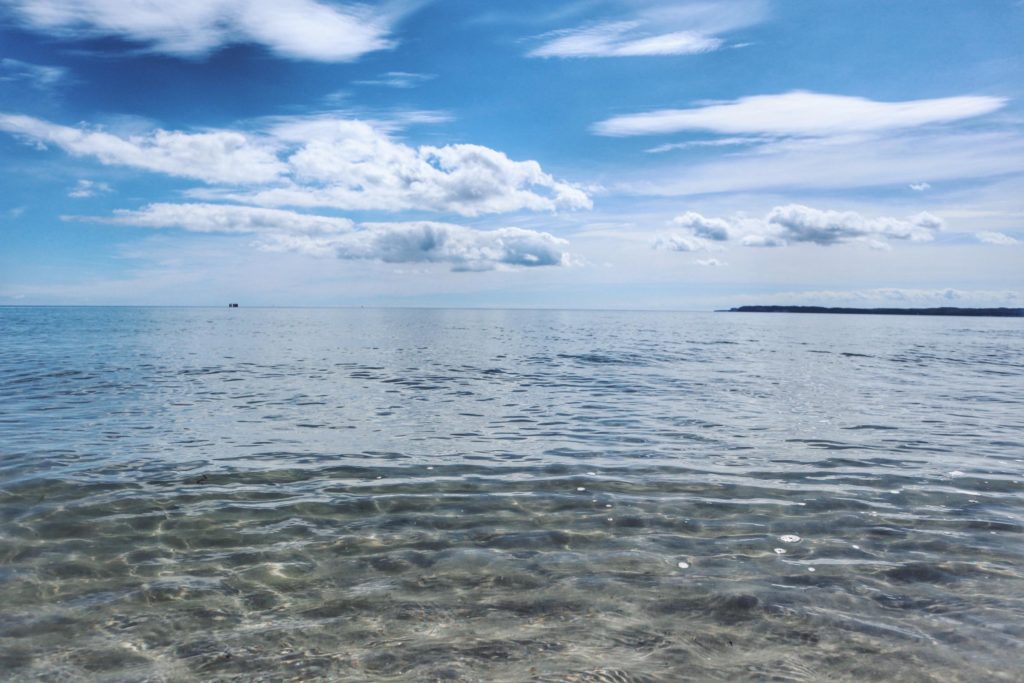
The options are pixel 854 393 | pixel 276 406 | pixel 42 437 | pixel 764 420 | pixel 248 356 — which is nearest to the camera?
pixel 42 437

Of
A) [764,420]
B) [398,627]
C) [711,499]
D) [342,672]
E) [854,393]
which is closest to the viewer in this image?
[342,672]

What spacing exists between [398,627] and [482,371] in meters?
28.4

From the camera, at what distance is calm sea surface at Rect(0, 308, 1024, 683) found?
19.7 ft

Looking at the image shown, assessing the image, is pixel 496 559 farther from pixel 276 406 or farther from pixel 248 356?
pixel 248 356

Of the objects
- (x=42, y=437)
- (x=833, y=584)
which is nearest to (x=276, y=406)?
(x=42, y=437)

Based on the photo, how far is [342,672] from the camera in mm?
5668

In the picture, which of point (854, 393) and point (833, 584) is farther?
point (854, 393)

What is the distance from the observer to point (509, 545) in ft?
28.8

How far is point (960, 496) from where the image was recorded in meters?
11.2

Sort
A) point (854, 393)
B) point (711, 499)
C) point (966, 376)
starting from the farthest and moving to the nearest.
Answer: point (966, 376)
point (854, 393)
point (711, 499)

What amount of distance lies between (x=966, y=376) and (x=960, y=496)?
91.7 feet

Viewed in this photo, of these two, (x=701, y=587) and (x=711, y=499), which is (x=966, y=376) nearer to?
(x=711, y=499)

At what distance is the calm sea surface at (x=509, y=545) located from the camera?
19.7ft

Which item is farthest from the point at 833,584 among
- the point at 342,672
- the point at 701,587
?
the point at 342,672
